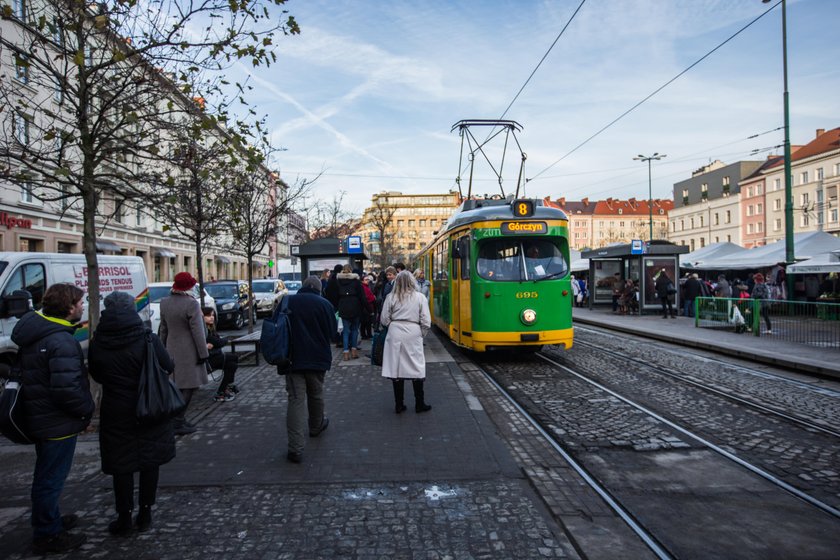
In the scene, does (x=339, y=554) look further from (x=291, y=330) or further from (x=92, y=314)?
(x=92, y=314)

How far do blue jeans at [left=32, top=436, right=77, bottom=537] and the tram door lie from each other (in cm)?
775

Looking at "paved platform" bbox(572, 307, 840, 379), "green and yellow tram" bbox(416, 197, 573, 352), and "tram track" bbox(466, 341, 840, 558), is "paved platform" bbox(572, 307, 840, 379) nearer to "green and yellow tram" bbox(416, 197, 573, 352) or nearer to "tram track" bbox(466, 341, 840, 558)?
"tram track" bbox(466, 341, 840, 558)

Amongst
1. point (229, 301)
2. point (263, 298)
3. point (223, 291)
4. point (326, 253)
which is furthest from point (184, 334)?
point (263, 298)

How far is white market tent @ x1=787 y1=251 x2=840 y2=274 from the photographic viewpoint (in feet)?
59.5

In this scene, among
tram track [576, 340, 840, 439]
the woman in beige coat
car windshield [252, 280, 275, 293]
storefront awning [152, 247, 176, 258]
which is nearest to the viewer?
tram track [576, 340, 840, 439]

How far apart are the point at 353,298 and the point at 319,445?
601cm

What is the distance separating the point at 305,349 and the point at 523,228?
238 inches

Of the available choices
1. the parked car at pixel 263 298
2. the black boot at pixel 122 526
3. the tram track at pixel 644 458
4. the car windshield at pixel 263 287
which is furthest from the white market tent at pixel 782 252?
the black boot at pixel 122 526

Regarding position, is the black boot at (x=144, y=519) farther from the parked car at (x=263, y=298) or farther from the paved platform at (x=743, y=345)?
the parked car at (x=263, y=298)

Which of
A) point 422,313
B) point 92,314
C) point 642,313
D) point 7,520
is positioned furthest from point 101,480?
point 642,313

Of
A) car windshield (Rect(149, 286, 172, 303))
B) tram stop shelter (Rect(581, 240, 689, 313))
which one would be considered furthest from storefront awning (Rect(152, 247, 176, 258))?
tram stop shelter (Rect(581, 240, 689, 313))

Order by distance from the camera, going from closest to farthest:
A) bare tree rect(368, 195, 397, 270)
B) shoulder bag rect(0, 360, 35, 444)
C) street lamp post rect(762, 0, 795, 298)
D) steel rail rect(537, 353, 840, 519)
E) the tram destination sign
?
shoulder bag rect(0, 360, 35, 444), steel rail rect(537, 353, 840, 519), the tram destination sign, street lamp post rect(762, 0, 795, 298), bare tree rect(368, 195, 397, 270)

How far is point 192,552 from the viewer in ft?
12.2

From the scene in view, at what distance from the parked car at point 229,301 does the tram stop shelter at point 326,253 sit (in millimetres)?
4901
